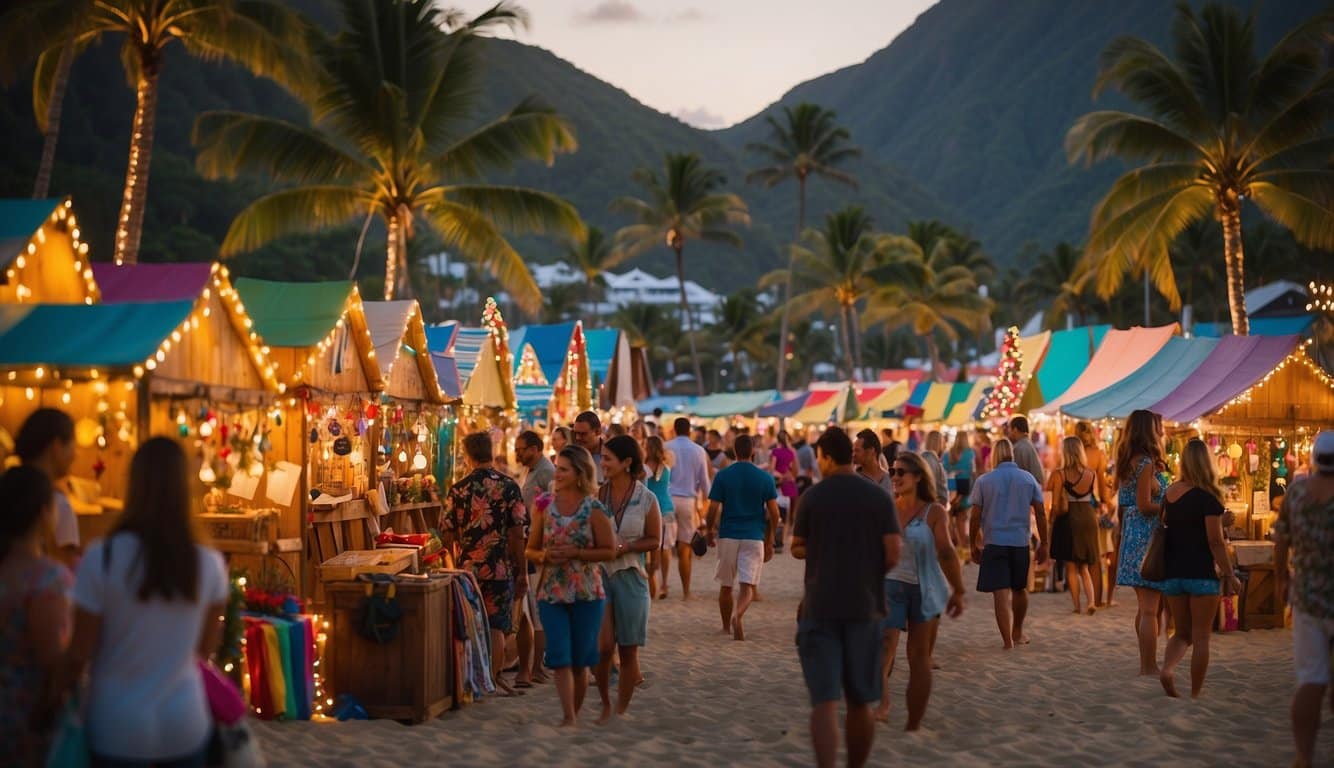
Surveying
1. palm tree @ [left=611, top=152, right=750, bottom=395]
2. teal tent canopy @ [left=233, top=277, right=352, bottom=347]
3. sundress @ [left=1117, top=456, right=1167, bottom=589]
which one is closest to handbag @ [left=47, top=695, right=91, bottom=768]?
teal tent canopy @ [left=233, top=277, right=352, bottom=347]

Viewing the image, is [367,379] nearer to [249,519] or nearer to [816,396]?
[249,519]

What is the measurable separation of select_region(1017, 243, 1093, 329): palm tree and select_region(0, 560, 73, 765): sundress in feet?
215

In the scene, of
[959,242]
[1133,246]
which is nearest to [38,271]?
[1133,246]

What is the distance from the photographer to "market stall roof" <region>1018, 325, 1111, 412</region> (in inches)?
855

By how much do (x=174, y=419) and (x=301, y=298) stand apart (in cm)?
301

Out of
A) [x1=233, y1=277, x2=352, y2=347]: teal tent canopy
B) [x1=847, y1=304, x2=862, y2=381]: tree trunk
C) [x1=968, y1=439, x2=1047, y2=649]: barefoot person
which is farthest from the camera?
[x1=847, y1=304, x2=862, y2=381]: tree trunk

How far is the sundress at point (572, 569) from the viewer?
782cm

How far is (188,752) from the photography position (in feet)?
13.2

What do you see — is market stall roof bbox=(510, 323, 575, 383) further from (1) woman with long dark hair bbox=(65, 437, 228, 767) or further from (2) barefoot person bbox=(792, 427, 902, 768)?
(1) woman with long dark hair bbox=(65, 437, 228, 767)

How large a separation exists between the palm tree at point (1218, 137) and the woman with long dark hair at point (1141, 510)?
1523 centimetres

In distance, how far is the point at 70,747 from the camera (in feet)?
13.4

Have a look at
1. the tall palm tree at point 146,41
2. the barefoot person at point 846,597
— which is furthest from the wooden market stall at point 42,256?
the tall palm tree at point 146,41

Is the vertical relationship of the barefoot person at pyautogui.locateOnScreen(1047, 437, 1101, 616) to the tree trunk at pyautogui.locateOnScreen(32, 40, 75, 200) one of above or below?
below

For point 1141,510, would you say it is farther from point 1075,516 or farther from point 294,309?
point 294,309
